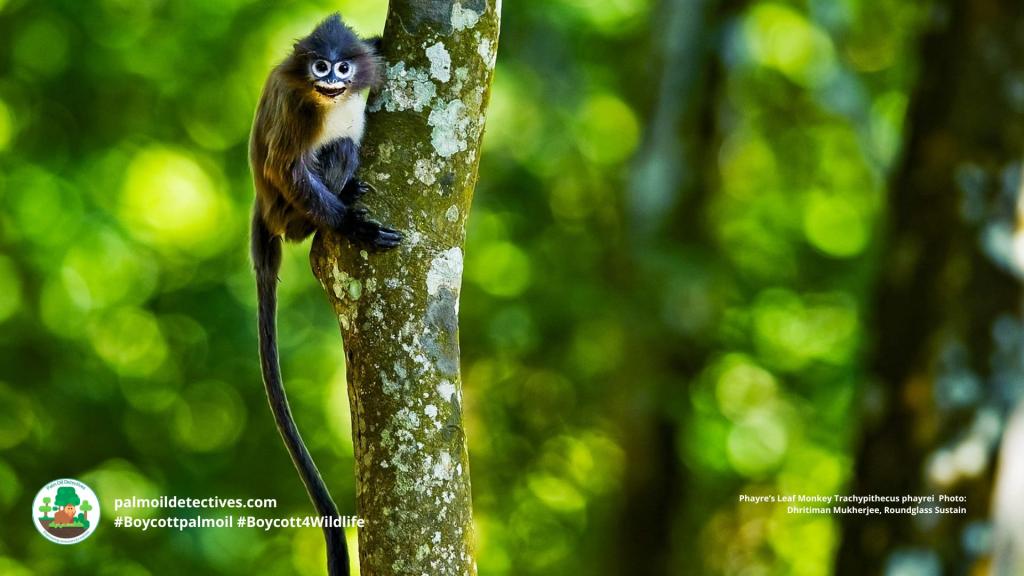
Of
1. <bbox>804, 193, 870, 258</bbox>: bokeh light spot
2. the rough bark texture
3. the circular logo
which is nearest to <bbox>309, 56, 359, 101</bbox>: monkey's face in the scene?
the rough bark texture

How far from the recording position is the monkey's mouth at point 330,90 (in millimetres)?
2780

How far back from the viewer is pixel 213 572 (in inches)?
255

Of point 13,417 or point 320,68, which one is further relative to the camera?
point 13,417

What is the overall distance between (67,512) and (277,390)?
1644 mm

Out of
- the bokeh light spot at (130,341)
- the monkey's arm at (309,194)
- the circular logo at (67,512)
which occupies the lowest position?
the circular logo at (67,512)

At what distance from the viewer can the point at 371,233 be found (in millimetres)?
2254

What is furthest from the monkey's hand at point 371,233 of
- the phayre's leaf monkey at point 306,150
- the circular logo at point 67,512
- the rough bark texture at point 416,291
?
the circular logo at point 67,512

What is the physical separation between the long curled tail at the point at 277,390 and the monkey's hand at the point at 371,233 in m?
0.79

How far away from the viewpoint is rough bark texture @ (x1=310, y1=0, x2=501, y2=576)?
217 centimetres

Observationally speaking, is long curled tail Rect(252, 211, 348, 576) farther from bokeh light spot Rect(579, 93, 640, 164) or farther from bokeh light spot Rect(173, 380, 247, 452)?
bokeh light spot Rect(579, 93, 640, 164)

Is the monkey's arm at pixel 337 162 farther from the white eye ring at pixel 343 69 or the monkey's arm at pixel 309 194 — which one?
the white eye ring at pixel 343 69

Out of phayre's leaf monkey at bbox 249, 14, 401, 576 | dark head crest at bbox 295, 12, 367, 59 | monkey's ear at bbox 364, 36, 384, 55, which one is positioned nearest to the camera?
monkey's ear at bbox 364, 36, 384, 55

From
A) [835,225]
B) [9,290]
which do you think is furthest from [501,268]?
[9,290]

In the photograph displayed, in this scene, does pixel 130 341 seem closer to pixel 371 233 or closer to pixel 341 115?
pixel 341 115
